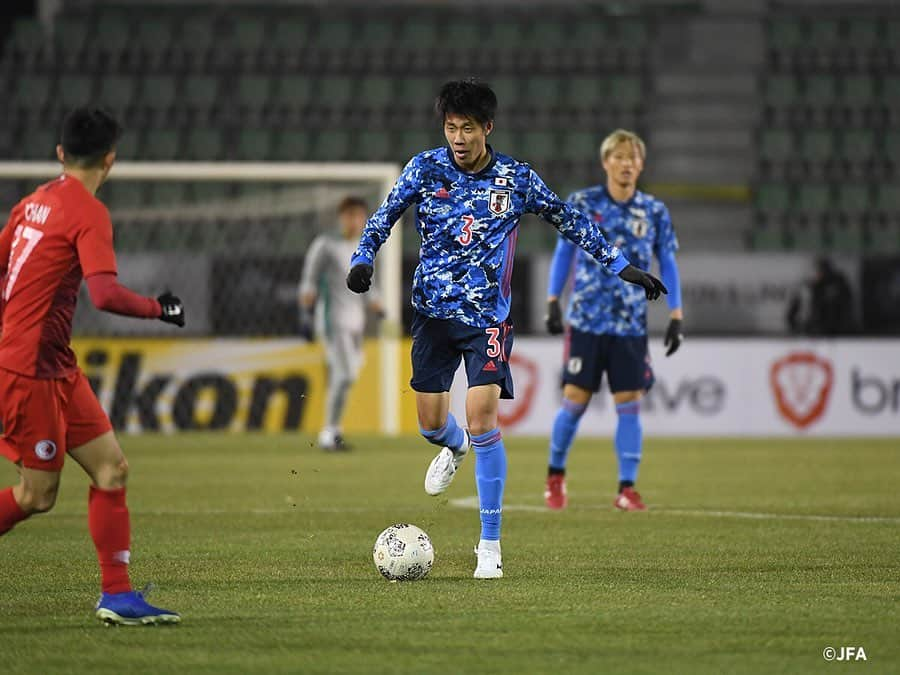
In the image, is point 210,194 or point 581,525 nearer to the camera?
point 581,525

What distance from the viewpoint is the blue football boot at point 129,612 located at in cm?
535

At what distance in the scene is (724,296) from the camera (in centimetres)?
1914

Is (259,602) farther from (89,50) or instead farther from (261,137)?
(89,50)

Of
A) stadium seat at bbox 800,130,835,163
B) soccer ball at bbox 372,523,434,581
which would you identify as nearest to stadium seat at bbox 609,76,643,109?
stadium seat at bbox 800,130,835,163

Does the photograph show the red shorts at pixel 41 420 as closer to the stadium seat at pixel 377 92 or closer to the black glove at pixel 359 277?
the black glove at pixel 359 277

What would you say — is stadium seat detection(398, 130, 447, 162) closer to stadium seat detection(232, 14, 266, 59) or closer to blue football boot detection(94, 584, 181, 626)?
stadium seat detection(232, 14, 266, 59)

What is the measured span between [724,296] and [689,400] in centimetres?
208

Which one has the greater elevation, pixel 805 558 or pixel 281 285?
pixel 281 285

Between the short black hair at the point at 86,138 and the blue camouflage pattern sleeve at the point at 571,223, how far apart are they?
2.10 meters

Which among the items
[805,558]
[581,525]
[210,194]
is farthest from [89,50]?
[805,558]

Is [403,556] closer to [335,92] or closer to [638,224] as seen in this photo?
[638,224]

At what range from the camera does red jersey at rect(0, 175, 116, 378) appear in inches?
207

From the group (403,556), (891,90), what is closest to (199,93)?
(891,90)

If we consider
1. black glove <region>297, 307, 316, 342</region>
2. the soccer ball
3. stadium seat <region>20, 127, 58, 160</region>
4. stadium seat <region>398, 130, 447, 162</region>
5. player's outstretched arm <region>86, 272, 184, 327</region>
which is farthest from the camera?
stadium seat <region>398, 130, 447, 162</region>
